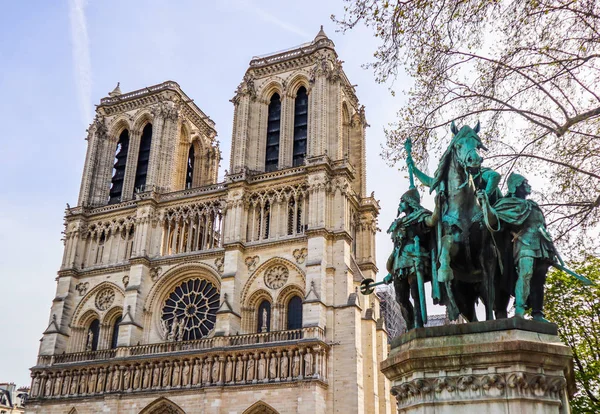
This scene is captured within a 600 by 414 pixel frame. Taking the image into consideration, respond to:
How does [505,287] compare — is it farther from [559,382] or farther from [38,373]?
[38,373]

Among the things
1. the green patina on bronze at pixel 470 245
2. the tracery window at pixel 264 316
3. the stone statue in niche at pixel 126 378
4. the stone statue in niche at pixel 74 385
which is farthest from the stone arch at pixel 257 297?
the green patina on bronze at pixel 470 245

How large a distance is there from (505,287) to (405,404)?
1.76 m

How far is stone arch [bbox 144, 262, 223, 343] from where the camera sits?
31859mm

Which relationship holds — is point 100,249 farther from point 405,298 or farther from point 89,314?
point 405,298

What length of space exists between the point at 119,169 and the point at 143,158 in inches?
77.5

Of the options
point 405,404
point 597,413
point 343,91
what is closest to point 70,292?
point 343,91

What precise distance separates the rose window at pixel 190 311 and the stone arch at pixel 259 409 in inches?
218

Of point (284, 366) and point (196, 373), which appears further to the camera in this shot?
point (196, 373)

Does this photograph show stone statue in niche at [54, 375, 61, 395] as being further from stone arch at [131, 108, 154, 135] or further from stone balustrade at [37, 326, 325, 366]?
stone arch at [131, 108, 154, 135]

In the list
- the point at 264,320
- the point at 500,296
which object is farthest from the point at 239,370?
the point at 500,296

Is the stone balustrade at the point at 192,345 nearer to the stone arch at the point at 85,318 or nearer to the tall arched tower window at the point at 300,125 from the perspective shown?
the stone arch at the point at 85,318

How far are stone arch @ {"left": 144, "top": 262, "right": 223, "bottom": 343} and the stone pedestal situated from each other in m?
26.1

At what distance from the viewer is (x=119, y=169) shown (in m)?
39.2

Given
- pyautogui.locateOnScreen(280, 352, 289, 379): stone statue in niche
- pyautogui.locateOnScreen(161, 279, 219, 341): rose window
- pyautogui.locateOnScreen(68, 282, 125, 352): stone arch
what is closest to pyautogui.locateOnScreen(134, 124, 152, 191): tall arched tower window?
pyautogui.locateOnScreen(68, 282, 125, 352): stone arch
